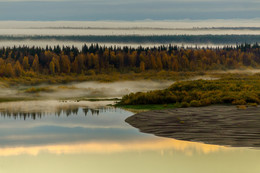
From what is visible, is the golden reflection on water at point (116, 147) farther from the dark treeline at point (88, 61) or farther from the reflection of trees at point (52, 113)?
the dark treeline at point (88, 61)

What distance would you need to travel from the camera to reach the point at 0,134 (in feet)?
126

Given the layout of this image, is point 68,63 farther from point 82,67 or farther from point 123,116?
point 123,116

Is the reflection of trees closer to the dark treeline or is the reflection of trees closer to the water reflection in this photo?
the water reflection

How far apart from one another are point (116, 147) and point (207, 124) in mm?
8995

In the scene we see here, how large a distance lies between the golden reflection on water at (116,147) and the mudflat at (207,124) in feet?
4.48

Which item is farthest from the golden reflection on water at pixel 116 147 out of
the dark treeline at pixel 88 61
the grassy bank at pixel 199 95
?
the dark treeline at pixel 88 61

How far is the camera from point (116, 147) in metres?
31.1

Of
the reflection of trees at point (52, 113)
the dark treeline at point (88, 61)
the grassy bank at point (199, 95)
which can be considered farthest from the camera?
the dark treeline at point (88, 61)

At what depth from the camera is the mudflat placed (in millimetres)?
32562

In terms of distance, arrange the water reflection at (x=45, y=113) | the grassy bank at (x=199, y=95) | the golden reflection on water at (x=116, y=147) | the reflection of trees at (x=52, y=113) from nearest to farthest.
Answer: the golden reflection on water at (x=116, y=147) → the grassy bank at (x=199, y=95) → the water reflection at (x=45, y=113) → the reflection of trees at (x=52, y=113)

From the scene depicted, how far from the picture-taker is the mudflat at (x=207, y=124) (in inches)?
1282

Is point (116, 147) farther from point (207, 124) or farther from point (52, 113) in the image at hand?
point (52, 113)

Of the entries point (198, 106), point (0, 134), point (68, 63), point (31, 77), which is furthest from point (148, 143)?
point (68, 63)

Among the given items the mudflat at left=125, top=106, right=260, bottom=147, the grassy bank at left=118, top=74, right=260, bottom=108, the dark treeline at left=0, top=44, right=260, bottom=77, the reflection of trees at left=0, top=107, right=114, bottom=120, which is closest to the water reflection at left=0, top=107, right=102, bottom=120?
the reflection of trees at left=0, top=107, right=114, bottom=120
